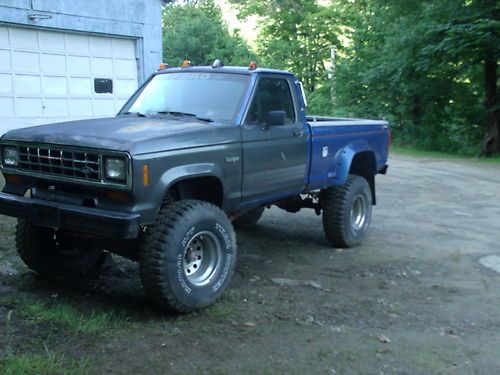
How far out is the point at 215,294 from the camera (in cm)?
489

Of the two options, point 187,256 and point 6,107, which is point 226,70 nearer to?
point 187,256

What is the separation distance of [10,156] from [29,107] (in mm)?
8021

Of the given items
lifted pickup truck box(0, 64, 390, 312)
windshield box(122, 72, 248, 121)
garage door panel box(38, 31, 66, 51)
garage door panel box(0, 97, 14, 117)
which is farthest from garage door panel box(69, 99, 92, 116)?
windshield box(122, 72, 248, 121)

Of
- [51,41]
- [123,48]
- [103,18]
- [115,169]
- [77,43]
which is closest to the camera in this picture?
[115,169]

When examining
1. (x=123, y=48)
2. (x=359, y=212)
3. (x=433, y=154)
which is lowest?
(x=433, y=154)

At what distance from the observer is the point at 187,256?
4836mm

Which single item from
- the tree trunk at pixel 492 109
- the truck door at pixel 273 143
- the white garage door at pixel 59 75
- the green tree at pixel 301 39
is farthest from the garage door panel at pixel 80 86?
the green tree at pixel 301 39

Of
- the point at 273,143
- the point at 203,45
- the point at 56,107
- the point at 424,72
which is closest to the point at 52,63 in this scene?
the point at 56,107

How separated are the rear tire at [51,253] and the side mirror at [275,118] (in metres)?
2.05

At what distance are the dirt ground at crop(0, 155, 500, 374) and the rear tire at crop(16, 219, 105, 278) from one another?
0.15 metres

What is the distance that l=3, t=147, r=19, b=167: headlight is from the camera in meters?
4.96

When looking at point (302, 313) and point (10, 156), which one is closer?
point (302, 313)

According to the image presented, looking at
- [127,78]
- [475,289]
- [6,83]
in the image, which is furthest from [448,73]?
[475,289]

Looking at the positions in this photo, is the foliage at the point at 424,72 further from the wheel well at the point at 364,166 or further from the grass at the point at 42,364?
the grass at the point at 42,364
